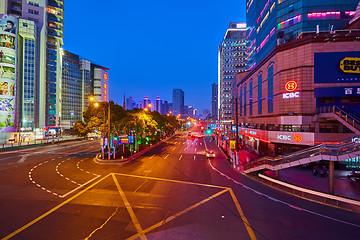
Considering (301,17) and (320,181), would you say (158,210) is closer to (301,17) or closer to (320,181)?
(320,181)

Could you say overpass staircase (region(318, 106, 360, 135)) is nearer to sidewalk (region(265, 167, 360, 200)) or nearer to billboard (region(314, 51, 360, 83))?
billboard (region(314, 51, 360, 83))

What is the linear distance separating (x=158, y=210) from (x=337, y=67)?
2886 centimetres

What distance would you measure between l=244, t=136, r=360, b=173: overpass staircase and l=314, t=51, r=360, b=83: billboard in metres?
11.2

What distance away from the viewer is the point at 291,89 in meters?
26.5

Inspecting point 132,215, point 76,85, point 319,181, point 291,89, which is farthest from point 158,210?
point 76,85

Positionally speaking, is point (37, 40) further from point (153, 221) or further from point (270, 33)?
point (153, 221)

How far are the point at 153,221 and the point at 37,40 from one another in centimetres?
9018

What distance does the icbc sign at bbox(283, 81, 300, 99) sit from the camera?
26145 mm

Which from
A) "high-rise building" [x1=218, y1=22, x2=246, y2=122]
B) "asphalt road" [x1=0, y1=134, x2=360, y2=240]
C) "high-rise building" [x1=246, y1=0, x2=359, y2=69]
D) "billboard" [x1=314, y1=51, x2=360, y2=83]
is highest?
"high-rise building" [x1=218, y1=22, x2=246, y2=122]

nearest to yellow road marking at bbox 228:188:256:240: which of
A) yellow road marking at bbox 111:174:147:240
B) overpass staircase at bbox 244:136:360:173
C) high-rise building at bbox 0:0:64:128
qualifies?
yellow road marking at bbox 111:174:147:240

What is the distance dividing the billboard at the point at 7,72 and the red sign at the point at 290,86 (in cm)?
7457

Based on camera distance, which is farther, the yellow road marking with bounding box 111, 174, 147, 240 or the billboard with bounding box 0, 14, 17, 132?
the billboard with bounding box 0, 14, 17, 132

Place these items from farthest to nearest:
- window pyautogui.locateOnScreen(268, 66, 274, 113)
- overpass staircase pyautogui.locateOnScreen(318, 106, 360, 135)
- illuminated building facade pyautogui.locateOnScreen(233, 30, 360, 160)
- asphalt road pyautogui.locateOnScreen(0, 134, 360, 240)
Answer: window pyautogui.locateOnScreen(268, 66, 274, 113)
illuminated building facade pyautogui.locateOnScreen(233, 30, 360, 160)
overpass staircase pyautogui.locateOnScreen(318, 106, 360, 135)
asphalt road pyautogui.locateOnScreen(0, 134, 360, 240)

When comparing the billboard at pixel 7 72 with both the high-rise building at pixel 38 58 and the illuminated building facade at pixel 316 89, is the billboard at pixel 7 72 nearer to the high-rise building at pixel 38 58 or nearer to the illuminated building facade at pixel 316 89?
the high-rise building at pixel 38 58
